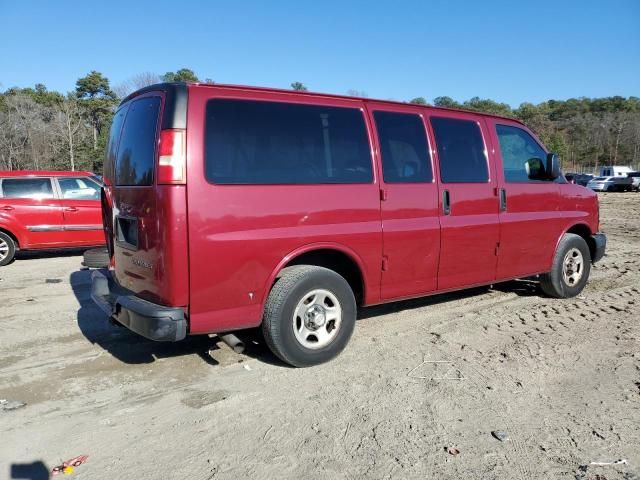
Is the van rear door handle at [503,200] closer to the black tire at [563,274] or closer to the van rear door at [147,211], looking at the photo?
the black tire at [563,274]

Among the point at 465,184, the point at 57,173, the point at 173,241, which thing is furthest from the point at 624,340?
the point at 57,173

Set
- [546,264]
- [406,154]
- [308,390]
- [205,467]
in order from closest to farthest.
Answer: [205,467] < [308,390] < [406,154] < [546,264]

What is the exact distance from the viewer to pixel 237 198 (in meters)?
3.59

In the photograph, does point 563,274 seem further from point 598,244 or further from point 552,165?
point 552,165

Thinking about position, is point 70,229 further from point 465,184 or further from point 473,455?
point 473,455

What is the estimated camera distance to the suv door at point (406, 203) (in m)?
4.43

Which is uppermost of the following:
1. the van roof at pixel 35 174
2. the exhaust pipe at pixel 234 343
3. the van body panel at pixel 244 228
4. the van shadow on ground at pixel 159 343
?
the van roof at pixel 35 174

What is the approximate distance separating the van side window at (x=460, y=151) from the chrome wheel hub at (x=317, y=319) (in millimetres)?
1710

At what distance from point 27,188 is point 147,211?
736cm

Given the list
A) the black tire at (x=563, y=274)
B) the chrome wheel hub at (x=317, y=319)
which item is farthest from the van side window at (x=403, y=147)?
the black tire at (x=563, y=274)

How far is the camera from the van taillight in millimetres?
3369

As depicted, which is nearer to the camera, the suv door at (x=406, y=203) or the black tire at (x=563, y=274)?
the suv door at (x=406, y=203)

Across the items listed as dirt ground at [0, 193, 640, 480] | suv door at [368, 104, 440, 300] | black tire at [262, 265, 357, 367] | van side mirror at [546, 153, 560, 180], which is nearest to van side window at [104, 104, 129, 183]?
dirt ground at [0, 193, 640, 480]

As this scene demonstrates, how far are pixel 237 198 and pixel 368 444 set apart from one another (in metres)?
1.86
